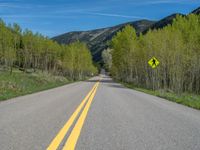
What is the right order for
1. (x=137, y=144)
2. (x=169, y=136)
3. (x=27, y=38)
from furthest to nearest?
(x=27, y=38)
(x=169, y=136)
(x=137, y=144)

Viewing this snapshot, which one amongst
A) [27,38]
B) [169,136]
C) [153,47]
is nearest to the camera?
[169,136]

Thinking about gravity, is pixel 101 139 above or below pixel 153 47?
below

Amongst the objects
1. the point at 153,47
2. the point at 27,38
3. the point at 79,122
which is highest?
the point at 27,38

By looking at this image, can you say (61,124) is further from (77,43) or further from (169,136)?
(77,43)

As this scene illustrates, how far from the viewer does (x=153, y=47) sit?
38.2 meters

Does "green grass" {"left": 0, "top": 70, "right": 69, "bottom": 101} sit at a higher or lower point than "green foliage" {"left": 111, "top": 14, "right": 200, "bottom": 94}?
lower

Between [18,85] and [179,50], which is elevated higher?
[179,50]

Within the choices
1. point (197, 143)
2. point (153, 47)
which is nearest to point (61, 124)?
point (197, 143)

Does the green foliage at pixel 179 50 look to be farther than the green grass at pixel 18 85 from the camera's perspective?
Yes

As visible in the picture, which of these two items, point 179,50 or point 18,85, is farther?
point 179,50

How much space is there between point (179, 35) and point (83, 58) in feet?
151

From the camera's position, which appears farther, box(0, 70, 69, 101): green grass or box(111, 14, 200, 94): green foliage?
box(111, 14, 200, 94): green foliage

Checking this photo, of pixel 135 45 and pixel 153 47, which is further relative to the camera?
pixel 135 45

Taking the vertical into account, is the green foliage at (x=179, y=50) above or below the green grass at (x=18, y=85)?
above
